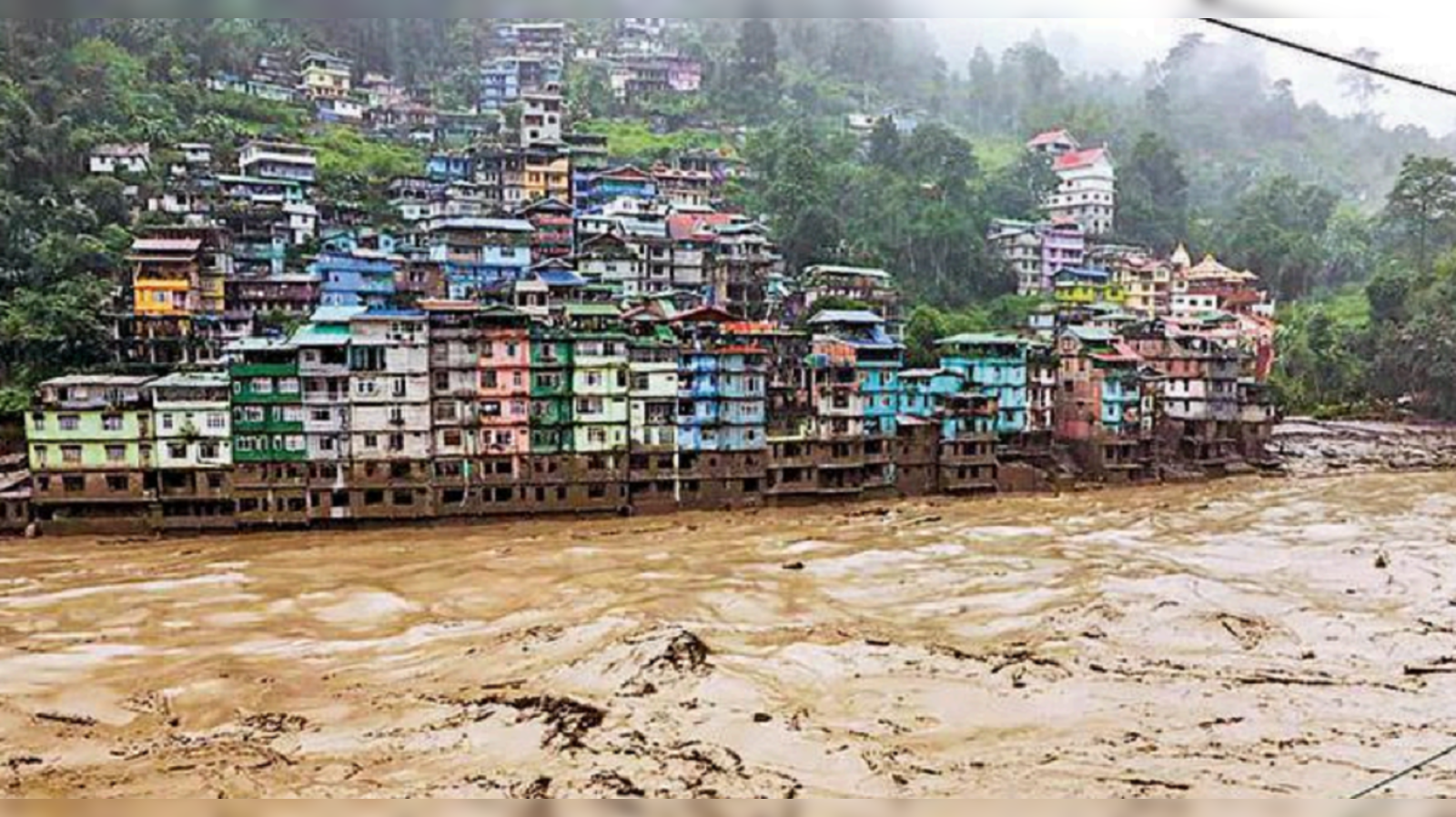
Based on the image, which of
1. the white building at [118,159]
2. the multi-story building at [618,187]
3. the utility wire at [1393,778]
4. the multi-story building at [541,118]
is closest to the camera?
the utility wire at [1393,778]

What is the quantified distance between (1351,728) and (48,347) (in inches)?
958

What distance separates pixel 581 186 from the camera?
1511 inches

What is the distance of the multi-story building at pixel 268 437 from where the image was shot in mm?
20578

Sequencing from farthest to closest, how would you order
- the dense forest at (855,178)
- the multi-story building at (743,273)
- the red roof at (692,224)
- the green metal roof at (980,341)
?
1. the red roof at (692,224)
2. the multi-story building at (743,273)
3. the dense forest at (855,178)
4. the green metal roof at (980,341)

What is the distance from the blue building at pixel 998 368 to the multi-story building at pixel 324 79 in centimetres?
2846

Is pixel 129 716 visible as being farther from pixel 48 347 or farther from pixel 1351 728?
pixel 48 347

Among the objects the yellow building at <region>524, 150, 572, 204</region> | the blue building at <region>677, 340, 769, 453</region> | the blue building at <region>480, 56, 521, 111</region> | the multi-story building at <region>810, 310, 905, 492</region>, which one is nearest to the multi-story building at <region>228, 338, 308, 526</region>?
the blue building at <region>677, 340, 769, 453</region>

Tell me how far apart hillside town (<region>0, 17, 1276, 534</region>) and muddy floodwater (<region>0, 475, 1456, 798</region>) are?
1516mm

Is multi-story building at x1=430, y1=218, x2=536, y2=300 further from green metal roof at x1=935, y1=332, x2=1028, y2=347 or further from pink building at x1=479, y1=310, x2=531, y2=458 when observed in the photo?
green metal roof at x1=935, y1=332, x2=1028, y2=347

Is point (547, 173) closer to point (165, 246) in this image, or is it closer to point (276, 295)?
point (276, 295)

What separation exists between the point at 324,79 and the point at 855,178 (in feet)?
68.7

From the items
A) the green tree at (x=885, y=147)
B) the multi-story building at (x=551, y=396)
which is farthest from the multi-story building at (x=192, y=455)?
the green tree at (x=885, y=147)

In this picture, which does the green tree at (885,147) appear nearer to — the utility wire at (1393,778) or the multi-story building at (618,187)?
the multi-story building at (618,187)

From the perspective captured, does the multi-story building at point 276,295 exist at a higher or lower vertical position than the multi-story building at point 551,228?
lower
